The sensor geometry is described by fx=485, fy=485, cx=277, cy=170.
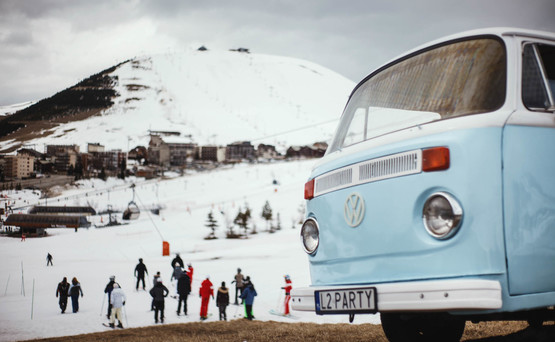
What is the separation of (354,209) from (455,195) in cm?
85

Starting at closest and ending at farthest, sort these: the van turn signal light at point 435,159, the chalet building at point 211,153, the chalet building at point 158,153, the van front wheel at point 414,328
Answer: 1. the van turn signal light at point 435,159
2. the van front wheel at point 414,328
3. the chalet building at point 158,153
4. the chalet building at point 211,153

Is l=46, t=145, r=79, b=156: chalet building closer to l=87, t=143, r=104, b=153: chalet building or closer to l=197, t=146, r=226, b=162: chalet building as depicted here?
l=87, t=143, r=104, b=153: chalet building

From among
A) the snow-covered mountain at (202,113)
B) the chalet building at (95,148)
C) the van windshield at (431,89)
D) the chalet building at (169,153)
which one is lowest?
the van windshield at (431,89)

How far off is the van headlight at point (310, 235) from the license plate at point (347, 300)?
18.1 inches

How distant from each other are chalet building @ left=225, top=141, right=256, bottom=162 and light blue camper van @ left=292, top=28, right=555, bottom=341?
86.4 meters

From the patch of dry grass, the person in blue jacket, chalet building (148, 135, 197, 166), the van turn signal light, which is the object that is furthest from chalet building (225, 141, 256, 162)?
the van turn signal light

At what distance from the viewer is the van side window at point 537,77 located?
3.24 meters

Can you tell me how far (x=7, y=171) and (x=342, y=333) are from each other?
790 inches

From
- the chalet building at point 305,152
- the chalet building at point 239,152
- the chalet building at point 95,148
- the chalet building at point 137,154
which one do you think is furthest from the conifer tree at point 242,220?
the chalet building at point 305,152

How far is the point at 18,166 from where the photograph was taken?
23.0 meters

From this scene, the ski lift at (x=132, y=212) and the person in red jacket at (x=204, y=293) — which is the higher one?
the ski lift at (x=132, y=212)

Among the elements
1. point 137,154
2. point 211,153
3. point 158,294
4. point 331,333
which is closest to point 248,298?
point 158,294

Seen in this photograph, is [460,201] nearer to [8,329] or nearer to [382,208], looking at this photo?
[382,208]

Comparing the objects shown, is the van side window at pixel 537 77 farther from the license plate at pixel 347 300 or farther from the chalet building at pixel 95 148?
the chalet building at pixel 95 148
